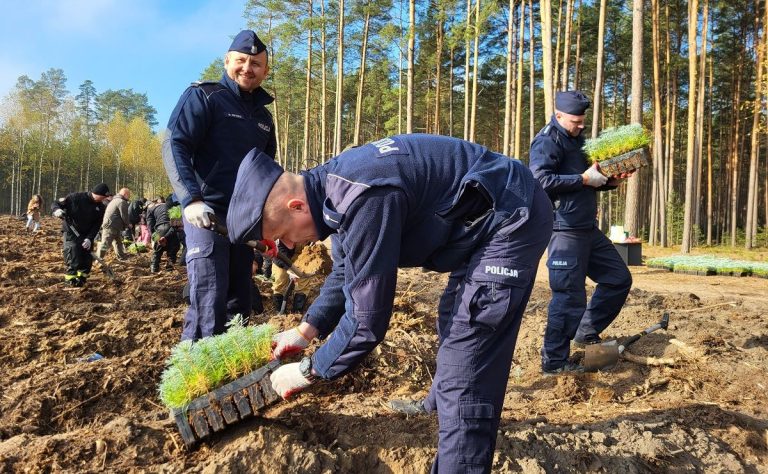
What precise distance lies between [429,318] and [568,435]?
2.67m

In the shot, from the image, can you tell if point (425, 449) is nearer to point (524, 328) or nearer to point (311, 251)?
point (524, 328)

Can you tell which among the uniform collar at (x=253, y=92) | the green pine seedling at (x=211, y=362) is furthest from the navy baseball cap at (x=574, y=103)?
the green pine seedling at (x=211, y=362)

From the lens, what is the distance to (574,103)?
400 centimetres

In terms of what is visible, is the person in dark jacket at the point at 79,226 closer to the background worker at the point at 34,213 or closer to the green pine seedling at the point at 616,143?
the green pine seedling at the point at 616,143

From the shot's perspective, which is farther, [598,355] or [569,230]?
[598,355]

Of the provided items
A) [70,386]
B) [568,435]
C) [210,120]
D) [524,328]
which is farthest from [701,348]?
[70,386]

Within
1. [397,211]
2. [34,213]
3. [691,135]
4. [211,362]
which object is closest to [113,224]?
[34,213]

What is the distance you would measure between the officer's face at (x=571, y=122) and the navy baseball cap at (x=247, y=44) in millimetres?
2317

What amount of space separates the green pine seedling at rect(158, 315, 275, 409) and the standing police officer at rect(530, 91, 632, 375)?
2.33 m

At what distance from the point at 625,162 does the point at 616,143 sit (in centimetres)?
28

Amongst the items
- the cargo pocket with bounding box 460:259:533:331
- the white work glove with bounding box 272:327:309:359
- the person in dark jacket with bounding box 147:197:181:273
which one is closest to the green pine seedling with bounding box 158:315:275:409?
the white work glove with bounding box 272:327:309:359

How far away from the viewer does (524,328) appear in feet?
17.9

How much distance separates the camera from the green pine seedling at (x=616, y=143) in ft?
15.0

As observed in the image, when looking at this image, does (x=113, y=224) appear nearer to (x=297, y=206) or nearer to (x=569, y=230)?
(x=569, y=230)
